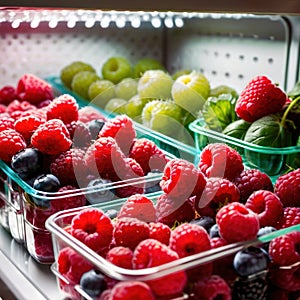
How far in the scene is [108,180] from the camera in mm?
962

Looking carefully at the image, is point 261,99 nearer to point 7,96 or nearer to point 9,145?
point 9,145

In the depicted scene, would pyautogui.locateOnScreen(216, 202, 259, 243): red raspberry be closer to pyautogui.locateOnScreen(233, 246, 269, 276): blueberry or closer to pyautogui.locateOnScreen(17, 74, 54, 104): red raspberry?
pyautogui.locateOnScreen(233, 246, 269, 276): blueberry

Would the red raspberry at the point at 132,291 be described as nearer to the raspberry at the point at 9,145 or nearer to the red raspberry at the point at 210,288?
the red raspberry at the point at 210,288

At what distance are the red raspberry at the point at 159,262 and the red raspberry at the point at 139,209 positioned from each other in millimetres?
116

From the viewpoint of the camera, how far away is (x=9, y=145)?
1021 mm

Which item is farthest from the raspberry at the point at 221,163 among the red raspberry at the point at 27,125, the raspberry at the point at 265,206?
the red raspberry at the point at 27,125

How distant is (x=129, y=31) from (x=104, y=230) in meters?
1.18

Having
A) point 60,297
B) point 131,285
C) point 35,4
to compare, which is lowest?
point 60,297

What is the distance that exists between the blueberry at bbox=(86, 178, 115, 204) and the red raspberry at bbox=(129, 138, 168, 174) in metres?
0.11

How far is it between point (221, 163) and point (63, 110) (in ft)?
1.19

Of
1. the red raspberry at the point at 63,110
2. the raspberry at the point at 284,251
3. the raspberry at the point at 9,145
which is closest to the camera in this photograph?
the raspberry at the point at 284,251

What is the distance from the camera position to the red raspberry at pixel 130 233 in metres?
0.74

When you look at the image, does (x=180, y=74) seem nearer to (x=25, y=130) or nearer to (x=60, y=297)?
(x=25, y=130)

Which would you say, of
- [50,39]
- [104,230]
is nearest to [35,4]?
[104,230]
